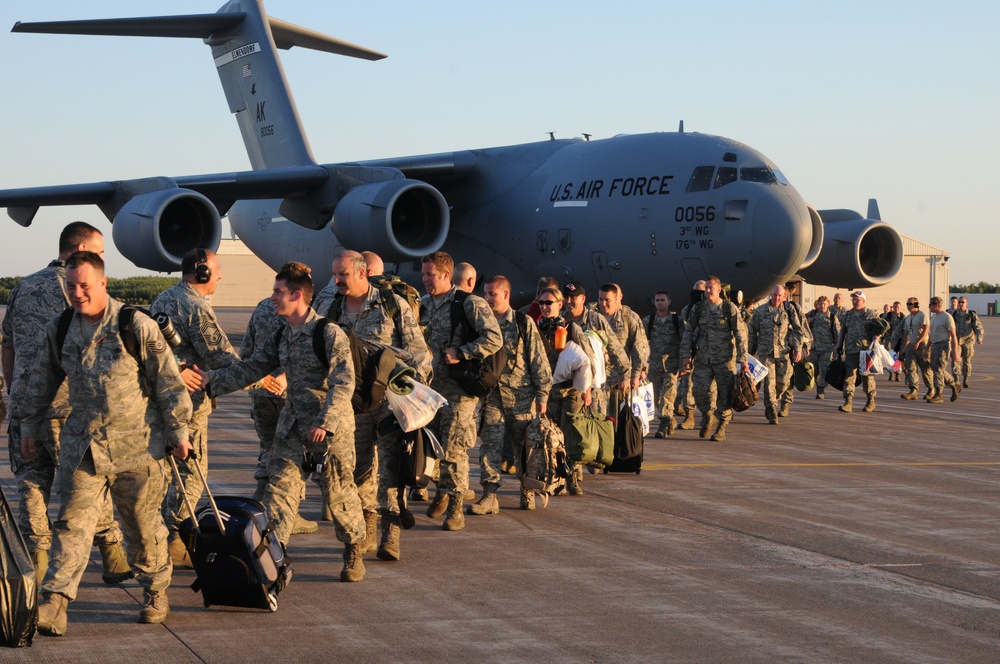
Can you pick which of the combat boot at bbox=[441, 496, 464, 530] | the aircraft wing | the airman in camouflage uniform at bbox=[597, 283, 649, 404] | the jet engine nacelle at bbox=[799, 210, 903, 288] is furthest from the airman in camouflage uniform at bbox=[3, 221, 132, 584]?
the jet engine nacelle at bbox=[799, 210, 903, 288]

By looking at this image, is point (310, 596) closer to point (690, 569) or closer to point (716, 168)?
point (690, 569)

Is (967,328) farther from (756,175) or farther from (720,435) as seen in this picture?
(720,435)

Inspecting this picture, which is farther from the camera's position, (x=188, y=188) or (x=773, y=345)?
(x=188, y=188)

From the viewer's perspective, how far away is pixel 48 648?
17.1 ft

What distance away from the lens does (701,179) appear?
17.5 metres

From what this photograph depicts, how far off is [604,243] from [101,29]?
11155 mm

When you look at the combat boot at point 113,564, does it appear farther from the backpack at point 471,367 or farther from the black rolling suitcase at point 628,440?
the black rolling suitcase at point 628,440

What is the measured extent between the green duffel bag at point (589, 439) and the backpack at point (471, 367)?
1.25 metres

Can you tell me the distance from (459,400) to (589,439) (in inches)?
59.3

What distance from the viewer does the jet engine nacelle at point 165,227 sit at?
17984 millimetres

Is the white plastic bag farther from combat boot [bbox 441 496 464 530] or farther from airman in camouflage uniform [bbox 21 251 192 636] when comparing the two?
airman in camouflage uniform [bbox 21 251 192 636]

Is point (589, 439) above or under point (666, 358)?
under

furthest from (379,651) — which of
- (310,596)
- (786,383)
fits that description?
(786,383)

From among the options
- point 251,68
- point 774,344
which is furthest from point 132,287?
point 774,344
